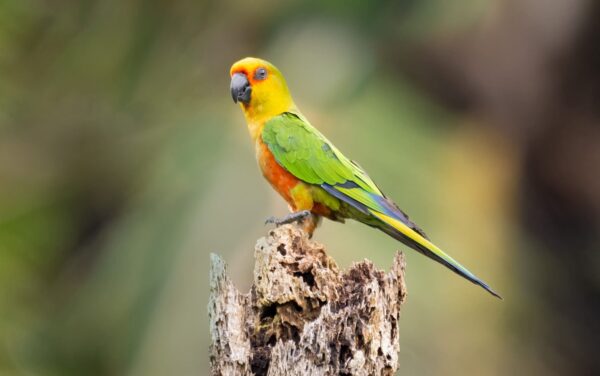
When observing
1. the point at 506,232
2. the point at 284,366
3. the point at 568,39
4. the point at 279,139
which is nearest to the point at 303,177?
the point at 279,139

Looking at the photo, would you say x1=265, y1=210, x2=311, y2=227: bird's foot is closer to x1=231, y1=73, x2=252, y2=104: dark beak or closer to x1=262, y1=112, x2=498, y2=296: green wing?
x1=262, y1=112, x2=498, y2=296: green wing

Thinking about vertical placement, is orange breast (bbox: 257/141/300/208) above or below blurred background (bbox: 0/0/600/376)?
below

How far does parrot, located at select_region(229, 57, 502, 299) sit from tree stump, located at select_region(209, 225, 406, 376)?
96 centimetres

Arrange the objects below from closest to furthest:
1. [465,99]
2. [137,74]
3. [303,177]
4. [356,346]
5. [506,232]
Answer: [356,346]
[303,177]
[506,232]
[465,99]
[137,74]

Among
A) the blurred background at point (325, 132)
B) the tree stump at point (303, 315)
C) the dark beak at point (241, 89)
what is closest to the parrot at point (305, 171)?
the dark beak at point (241, 89)

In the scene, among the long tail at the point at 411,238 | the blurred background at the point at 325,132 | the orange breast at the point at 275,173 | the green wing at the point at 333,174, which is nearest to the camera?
the long tail at the point at 411,238

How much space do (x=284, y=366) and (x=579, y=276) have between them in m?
9.15

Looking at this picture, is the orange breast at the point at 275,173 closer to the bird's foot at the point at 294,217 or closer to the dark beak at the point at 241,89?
the bird's foot at the point at 294,217

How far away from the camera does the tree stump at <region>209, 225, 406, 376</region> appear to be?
4.84m

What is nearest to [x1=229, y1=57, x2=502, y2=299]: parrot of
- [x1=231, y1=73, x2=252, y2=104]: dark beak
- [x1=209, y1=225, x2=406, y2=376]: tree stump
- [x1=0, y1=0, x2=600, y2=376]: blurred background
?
[x1=231, y1=73, x2=252, y2=104]: dark beak

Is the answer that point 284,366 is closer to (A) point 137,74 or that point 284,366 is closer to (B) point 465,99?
(B) point 465,99

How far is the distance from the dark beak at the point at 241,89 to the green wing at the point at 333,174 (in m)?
0.27

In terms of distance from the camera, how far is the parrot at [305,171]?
250 inches

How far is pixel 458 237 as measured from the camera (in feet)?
36.6
